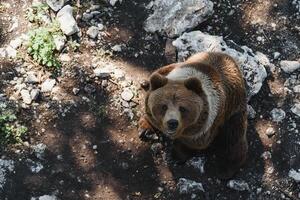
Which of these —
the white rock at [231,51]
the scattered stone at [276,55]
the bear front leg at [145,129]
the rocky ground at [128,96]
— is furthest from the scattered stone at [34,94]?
the scattered stone at [276,55]

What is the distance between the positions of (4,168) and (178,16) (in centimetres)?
240

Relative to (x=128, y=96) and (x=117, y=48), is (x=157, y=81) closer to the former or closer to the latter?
(x=128, y=96)

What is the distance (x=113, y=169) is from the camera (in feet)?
19.2

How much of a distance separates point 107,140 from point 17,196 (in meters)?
1.01

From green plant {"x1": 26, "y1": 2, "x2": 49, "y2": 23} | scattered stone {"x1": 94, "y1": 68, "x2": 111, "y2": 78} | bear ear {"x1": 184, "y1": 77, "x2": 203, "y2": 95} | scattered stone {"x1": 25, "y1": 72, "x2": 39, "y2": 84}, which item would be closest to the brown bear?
bear ear {"x1": 184, "y1": 77, "x2": 203, "y2": 95}

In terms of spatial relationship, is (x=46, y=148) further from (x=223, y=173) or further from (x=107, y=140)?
(x=223, y=173)

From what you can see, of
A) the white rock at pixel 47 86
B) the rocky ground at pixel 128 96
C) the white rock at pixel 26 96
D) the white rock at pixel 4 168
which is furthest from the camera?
the white rock at pixel 47 86

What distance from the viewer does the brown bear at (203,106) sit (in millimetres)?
5066

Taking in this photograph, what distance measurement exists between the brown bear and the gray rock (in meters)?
1.32

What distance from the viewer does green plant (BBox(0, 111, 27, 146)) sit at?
5.86m

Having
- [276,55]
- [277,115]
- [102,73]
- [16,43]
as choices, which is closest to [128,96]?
[102,73]

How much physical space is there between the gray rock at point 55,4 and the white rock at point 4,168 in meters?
1.74

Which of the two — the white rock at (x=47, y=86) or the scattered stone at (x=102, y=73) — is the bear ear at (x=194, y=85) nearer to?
the scattered stone at (x=102, y=73)

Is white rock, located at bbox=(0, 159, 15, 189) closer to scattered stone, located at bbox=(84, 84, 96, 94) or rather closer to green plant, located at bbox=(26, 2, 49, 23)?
scattered stone, located at bbox=(84, 84, 96, 94)
